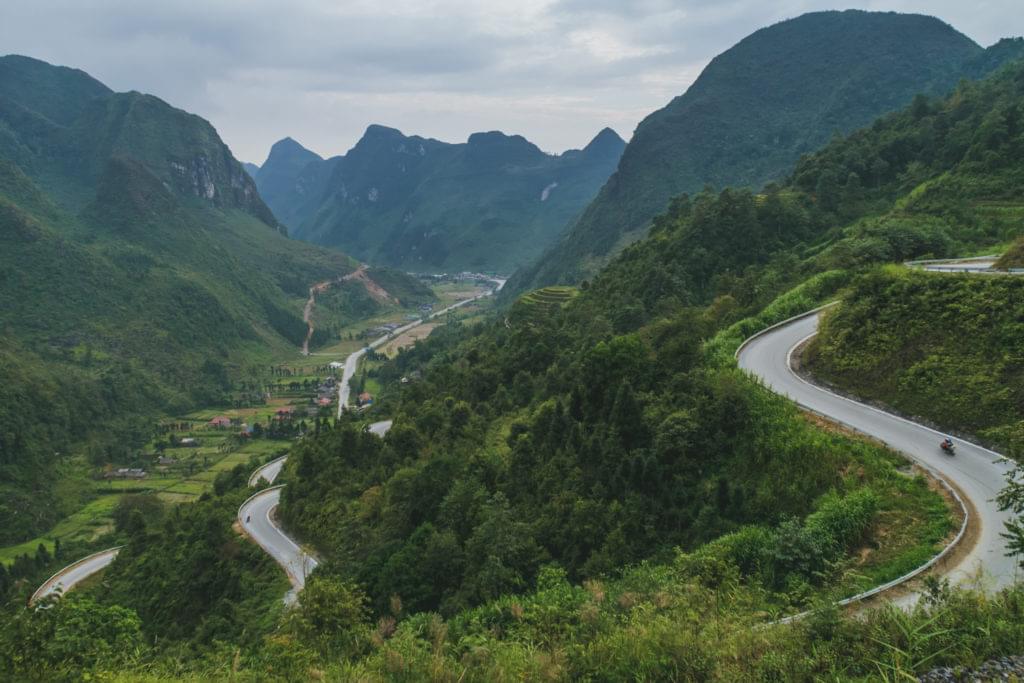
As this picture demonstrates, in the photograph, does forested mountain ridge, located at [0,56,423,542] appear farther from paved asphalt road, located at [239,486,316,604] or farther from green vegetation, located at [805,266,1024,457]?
green vegetation, located at [805,266,1024,457]

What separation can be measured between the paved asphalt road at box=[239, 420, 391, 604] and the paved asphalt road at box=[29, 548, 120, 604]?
12.6m

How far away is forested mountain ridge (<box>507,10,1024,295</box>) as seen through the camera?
11912 cm

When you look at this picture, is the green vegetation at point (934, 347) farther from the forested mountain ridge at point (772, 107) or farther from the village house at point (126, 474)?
the forested mountain ridge at point (772, 107)

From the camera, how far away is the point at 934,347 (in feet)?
53.3

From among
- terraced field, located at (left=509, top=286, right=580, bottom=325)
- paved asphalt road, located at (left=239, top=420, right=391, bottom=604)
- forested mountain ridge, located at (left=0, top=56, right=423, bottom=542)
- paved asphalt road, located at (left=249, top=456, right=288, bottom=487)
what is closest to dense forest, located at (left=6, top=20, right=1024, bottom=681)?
paved asphalt road, located at (left=239, top=420, right=391, bottom=604)

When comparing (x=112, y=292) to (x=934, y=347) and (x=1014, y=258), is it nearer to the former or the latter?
(x=934, y=347)

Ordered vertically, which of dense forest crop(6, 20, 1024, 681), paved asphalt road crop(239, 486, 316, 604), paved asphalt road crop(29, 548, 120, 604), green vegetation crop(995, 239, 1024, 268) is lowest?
paved asphalt road crop(29, 548, 120, 604)

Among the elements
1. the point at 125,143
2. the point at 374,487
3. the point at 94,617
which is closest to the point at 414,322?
the point at 125,143

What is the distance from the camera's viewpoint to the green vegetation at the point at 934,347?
1423 cm

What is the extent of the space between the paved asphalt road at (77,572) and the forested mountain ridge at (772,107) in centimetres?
7865

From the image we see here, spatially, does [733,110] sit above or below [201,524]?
above

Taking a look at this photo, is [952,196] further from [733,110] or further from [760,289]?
[733,110]

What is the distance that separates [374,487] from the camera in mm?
27656

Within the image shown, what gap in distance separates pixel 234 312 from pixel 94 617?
410ft
